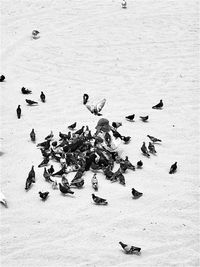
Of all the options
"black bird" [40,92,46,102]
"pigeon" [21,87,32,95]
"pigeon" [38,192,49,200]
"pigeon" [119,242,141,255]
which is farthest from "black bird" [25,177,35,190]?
"pigeon" [21,87,32,95]

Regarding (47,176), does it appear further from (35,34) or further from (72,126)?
(35,34)

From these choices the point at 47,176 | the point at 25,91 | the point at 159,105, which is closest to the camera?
the point at 47,176

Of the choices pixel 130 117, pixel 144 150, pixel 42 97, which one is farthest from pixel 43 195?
pixel 42 97

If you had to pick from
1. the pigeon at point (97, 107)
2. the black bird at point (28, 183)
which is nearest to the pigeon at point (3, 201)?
the black bird at point (28, 183)

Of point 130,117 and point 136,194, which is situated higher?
point 130,117

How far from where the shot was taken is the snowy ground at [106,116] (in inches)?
260

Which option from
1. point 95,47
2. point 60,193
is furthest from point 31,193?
point 95,47

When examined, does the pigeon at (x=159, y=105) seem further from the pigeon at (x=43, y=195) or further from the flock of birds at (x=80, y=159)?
the pigeon at (x=43, y=195)

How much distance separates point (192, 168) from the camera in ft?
27.9

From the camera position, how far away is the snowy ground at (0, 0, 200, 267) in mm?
6602

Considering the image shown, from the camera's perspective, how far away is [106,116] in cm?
1024

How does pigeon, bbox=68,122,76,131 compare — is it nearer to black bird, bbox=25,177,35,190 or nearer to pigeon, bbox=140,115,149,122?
pigeon, bbox=140,115,149,122

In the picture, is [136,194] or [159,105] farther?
[159,105]

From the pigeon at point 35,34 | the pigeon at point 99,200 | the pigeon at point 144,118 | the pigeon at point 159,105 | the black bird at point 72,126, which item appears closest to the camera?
the pigeon at point 99,200
